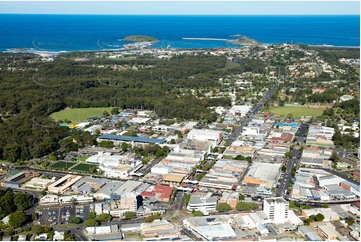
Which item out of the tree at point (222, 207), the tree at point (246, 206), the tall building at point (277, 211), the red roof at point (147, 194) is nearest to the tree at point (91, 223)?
the red roof at point (147, 194)

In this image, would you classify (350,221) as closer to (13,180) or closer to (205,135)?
(205,135)

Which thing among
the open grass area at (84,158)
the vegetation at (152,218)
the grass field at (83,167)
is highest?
the vegetation at (152,218)

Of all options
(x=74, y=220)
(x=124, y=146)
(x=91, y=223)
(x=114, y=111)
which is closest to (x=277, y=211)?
(x=91, y=223)

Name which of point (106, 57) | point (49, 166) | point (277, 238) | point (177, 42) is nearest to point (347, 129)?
point (277, 238)

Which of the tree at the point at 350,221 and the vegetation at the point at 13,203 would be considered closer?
the tree at the point at 350,221

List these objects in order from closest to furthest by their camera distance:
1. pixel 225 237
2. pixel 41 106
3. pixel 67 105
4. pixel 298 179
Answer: pixel 225 237 < pixel 298 179 < pixel 41 106 < pixel 67 105

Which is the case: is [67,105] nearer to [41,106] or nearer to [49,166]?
[41,106]

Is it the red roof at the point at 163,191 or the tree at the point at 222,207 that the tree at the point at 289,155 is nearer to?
the tree at the point at 222,207
